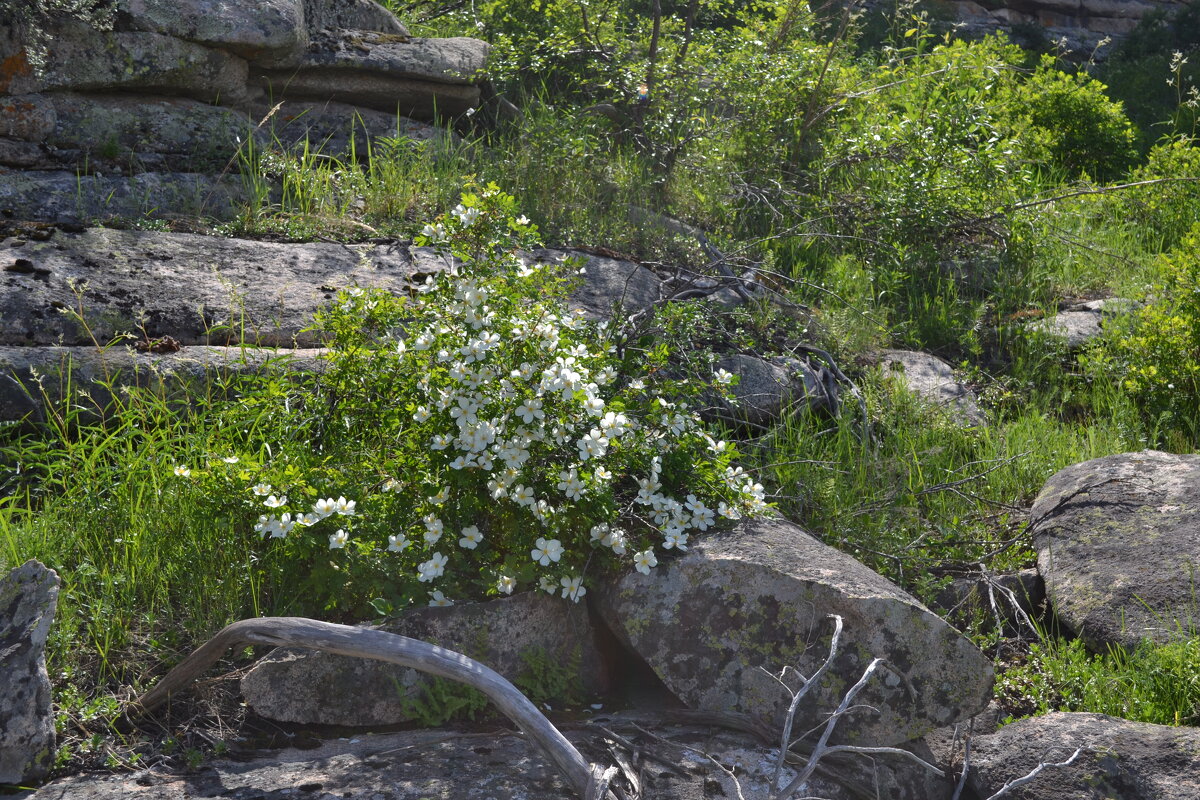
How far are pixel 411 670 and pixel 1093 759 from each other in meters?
1.98

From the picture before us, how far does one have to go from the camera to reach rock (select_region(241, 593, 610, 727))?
3.04 meters

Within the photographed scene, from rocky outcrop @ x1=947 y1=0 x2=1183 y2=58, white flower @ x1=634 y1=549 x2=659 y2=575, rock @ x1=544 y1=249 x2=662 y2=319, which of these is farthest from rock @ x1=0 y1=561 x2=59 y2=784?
rocky outcrop @ x1=947 y1=0 x2=1183 y2=58

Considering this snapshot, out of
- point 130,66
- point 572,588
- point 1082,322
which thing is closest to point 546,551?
point 572,588

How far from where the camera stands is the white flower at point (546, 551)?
312cm

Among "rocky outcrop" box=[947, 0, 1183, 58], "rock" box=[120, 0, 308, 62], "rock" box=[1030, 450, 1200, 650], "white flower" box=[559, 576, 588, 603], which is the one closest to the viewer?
"white flower" box=[559, 576, 588, 603]

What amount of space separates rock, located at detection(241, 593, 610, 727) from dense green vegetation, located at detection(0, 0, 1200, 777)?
135mm

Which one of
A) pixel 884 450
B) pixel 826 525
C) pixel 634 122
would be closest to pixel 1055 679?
pixel 826 525

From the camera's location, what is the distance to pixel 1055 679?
12.1 ft

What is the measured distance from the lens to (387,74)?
6770mm

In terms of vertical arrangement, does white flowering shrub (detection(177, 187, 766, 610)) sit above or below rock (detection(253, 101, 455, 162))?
below

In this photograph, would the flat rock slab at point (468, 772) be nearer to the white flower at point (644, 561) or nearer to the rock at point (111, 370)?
the white flower at point (644, 561)

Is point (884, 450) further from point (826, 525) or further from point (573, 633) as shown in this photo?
point (573, 633)

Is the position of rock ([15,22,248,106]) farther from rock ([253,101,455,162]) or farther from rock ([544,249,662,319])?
rock ([544,249,662,319])

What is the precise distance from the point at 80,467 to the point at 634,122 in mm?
4339
